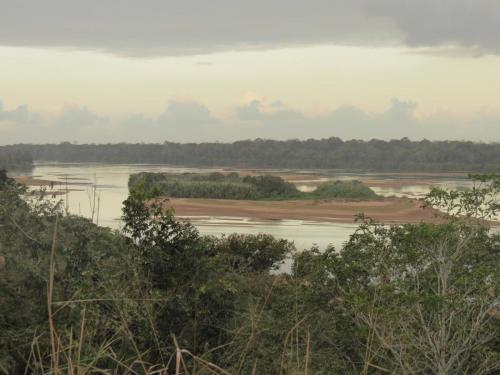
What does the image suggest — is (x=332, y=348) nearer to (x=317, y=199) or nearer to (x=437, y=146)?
(x=317, y=199)

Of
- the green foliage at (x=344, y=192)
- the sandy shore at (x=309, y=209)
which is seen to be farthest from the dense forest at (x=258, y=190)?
the sandy shore at (x=309, y=209)

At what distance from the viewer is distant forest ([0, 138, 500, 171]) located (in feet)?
397

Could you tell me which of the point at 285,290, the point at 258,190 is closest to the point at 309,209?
the point at 258,190

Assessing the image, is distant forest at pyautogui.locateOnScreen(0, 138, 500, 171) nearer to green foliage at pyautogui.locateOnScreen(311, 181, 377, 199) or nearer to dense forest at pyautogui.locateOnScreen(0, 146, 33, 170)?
dense forest at pyautogui.locateOnScreen(0, 146, 33, 170)

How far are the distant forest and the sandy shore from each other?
5226 cm

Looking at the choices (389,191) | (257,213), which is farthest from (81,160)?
(257,213)

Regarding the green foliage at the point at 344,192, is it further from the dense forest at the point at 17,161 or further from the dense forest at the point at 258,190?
the dense forest at the point at 17,161

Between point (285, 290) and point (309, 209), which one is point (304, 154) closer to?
point (309, 209)

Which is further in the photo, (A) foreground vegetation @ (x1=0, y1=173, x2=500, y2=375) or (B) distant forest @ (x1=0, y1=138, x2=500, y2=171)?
(B) distant forest @ (x1=0, y1=138, x2=500, y2=171)

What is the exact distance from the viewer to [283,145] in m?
154

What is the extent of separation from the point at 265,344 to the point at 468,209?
13.1 ft

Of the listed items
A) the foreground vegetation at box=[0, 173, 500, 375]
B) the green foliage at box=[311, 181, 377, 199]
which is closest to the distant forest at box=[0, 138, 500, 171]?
the green foliage at box=[311, 181, 377, 199]

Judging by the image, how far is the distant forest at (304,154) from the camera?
397 feet

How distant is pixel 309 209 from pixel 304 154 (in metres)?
83.6
